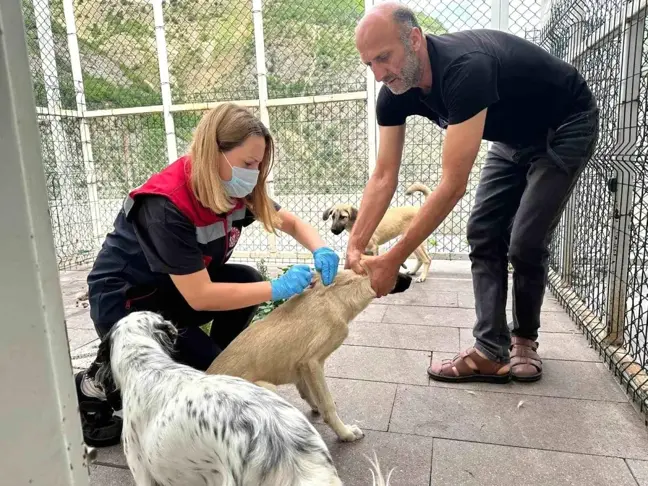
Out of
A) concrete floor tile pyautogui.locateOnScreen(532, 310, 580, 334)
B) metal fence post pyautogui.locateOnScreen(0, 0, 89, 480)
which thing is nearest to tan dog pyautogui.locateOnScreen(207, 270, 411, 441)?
metal fence post pyautogui.locateOnScreen(0, 0, 89, 480)

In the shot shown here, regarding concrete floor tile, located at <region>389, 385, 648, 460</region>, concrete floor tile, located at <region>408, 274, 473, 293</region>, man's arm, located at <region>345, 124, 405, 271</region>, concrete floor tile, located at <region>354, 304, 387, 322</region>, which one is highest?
man's arm, located at <region>345, 124, 405, 271</region>

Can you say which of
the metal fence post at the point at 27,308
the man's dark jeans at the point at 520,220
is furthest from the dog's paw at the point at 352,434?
the metal fence post at the point at 27,308

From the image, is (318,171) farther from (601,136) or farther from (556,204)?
(556,204)

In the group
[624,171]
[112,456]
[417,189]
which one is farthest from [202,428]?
[417,189]

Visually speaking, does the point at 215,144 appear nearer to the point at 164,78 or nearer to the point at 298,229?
the point at 298,229

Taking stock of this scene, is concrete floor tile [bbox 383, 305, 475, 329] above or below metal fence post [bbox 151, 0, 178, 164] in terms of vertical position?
below

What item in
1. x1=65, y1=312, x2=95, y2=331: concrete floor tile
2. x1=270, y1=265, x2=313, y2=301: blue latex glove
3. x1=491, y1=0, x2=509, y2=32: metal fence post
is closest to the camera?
x1=270, y1=265, x2=313, y2=301: blue latex glove

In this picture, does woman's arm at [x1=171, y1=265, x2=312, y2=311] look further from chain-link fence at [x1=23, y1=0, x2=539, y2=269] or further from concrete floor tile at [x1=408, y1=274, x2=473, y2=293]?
chain-link fence at [x1=23, y1=0, x2=539, y2=269]

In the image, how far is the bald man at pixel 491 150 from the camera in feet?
7.80

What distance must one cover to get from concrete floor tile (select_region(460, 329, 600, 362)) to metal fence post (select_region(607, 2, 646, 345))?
207mm

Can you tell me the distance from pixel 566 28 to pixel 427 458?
4119 millimetres

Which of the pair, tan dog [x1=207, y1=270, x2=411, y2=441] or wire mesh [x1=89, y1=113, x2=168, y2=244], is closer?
tan dog [x1=207, y1=270, x2=411, y2=441]

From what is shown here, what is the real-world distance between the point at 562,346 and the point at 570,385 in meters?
0.65

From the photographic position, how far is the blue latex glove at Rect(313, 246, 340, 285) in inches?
104
